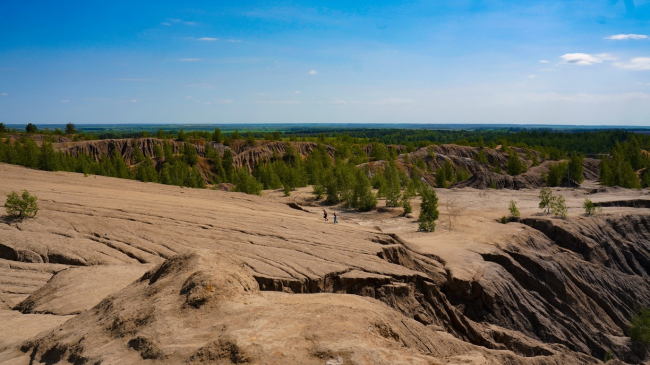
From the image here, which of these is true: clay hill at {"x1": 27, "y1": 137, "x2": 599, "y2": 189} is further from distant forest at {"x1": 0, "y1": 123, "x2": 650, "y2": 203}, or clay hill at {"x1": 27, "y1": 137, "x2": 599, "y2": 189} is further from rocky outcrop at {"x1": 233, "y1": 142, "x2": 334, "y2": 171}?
distant forest at {"x1": 0, "y1": 123, "x2": 650, "y2": 203}

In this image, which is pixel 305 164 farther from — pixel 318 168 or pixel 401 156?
pixel 401 156

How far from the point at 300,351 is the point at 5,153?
205 ft

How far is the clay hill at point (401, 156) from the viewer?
77125 mm

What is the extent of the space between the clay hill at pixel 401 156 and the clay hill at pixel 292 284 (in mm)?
33493

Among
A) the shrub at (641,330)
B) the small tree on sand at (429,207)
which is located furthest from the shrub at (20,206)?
the shrub at (641,330)

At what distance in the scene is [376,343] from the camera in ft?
28.8

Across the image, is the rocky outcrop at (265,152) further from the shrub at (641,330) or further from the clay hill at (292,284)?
the shrub at (641,330)

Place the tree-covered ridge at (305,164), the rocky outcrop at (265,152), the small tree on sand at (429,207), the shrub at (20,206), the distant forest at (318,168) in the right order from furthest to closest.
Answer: the rocky outcrop at (265,152)
the tree-covered ridge at (305,164)
the distant forest at (318,168)
the small tree on sand at (429,207)
the shrub at (20,206)

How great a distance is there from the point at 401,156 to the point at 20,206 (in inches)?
3309

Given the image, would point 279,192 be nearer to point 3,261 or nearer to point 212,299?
point 3,261

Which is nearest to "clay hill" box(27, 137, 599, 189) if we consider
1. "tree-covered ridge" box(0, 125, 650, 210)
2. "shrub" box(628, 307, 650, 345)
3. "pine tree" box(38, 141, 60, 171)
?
"tree-covered ridge" box(0, 125, 650, 210)

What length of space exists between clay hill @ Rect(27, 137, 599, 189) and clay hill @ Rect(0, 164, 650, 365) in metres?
33.5

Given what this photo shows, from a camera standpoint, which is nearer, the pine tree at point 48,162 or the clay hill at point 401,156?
the pine tree at point 48,162

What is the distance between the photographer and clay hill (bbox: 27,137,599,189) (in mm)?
77125
